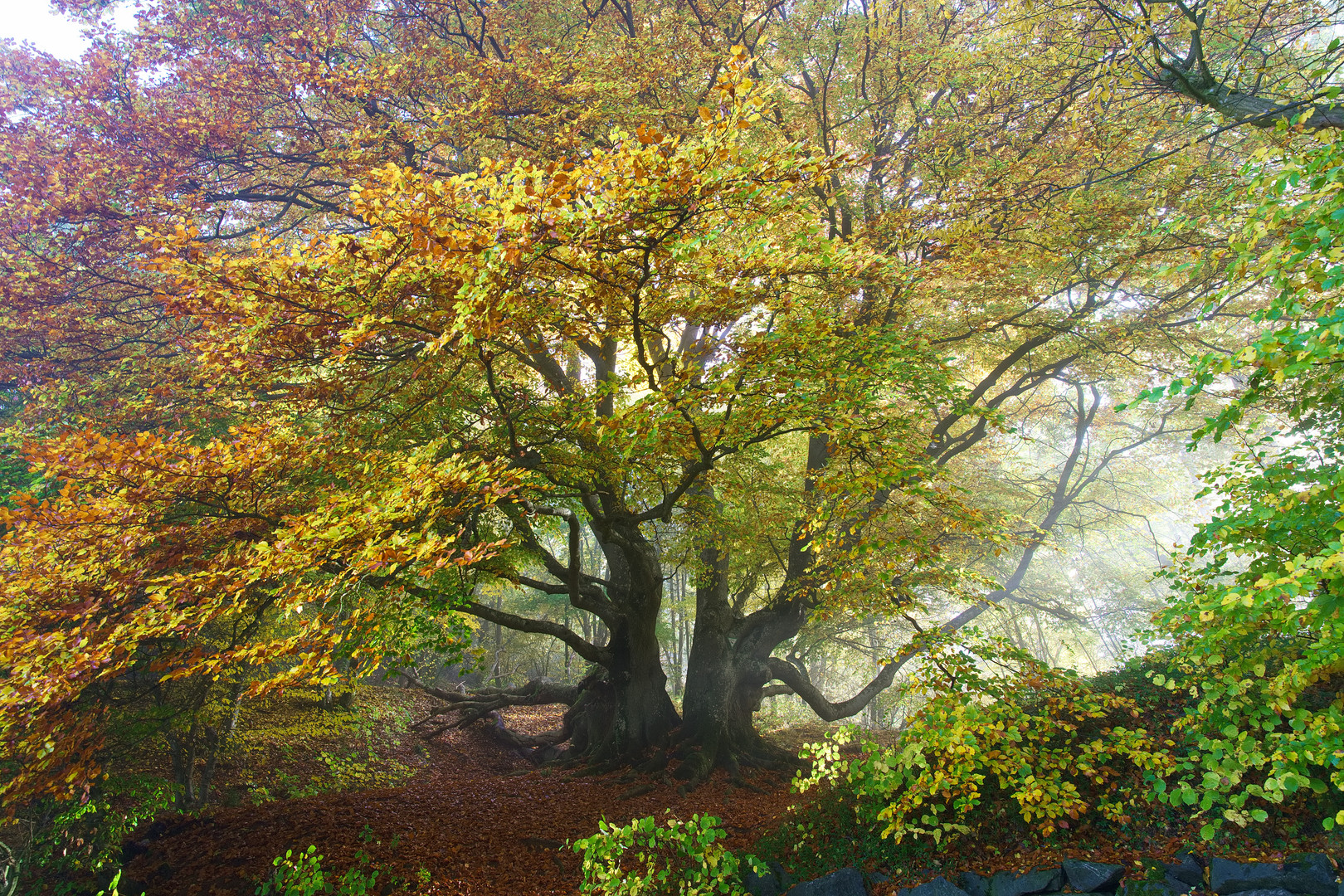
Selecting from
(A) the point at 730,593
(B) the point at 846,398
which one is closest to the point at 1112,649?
(A) the point at 730,593

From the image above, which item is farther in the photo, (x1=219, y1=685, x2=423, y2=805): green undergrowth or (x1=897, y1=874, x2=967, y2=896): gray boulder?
(x1=219, y1=685, x2=423, y2=805): green undergrowth

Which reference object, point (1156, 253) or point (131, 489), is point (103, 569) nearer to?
point (131, 489)

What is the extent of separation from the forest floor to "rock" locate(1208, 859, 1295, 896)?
22 centimetres

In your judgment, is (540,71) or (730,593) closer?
(540,71)

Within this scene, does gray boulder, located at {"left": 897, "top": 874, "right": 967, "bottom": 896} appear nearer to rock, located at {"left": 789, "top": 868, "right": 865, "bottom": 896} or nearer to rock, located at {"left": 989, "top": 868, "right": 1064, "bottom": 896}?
rock, located at {"left": 989, "top": 868, "right": 1064, "bottom": 896}

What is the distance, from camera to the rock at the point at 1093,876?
4.69 m

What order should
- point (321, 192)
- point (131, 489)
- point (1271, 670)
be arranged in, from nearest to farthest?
point (131, 489) < point (1271, 670) < point (321, 192)

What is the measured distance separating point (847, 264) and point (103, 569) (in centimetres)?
669

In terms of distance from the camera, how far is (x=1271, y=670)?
570 centimetres

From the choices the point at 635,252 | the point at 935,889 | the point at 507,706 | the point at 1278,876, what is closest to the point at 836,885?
the point at 935,889

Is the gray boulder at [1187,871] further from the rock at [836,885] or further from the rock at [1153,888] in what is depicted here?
the rock at [836,885]

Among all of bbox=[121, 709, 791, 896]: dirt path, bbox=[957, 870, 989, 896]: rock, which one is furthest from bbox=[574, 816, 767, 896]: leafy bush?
bbox=[121, 709, 791, 896]: dirt path

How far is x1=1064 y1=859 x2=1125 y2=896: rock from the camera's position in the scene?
4691mm

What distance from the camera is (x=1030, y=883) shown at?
191 inches
